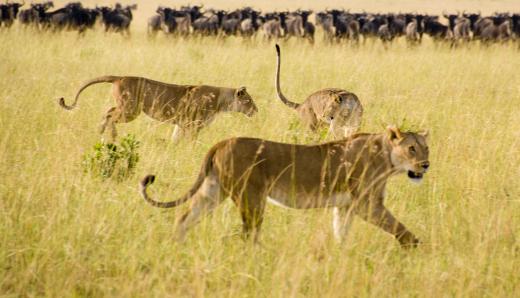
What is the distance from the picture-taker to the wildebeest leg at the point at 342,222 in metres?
4.57

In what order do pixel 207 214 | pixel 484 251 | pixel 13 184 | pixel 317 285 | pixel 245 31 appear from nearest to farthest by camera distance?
pixel 317 285
pixel 484 251
pixel 207 214
pixel 13 184
pixel 245 31

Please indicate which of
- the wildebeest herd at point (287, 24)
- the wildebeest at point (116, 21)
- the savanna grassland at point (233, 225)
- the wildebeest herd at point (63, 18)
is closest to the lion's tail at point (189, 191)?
the savanna grassland at point (233, 225)

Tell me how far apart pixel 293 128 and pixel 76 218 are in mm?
3385

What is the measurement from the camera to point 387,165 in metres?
4.77

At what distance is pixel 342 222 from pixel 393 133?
628 mm

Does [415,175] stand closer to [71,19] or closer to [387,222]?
[387,222]

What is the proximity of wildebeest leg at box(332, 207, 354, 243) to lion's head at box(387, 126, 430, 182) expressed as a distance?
0.43m

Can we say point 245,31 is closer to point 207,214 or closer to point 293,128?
point 293,128

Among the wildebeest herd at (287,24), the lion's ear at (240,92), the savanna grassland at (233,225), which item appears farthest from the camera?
the wildebeest herd at (287,24)

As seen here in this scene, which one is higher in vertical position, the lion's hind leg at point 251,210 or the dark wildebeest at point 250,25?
the dark wildebeest at point 250,25

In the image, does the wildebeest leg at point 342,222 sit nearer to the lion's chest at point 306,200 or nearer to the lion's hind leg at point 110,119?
the lion's chest at point 306,200

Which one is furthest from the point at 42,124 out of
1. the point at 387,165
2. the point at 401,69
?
the point at 401,69

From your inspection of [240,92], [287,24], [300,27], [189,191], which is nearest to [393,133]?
[189,191]

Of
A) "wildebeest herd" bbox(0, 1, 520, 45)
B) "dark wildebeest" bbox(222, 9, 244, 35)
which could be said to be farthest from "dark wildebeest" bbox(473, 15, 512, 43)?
"dark wildebeest" bbox(222, 9, 244, 35)
